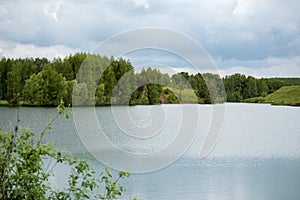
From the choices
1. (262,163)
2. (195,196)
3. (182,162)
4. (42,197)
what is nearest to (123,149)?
(182,162)

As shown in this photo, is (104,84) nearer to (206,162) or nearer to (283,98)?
(206,162)

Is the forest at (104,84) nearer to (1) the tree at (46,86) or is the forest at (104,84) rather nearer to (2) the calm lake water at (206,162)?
(1) the tree at (46,86)

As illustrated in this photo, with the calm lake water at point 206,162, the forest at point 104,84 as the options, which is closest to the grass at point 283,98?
the forest at point 104,84

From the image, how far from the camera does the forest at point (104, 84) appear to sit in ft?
43.5

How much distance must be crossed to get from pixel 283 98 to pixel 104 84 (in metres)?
49.6

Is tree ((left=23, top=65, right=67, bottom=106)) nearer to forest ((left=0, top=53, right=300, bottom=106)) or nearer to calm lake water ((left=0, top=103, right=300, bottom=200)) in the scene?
forest ((left=0, top=53, right=300, bottom=106))

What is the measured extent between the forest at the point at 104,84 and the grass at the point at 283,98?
6.21ft

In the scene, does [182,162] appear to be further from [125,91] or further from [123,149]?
[125,91]

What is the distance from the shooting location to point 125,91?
53.5 feet

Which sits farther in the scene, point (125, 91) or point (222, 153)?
point (125, 91)

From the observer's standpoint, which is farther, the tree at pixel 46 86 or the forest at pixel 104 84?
the tree at pixel 46 86

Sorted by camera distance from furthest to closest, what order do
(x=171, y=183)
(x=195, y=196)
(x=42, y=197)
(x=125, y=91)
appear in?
(x=125, y=91) < (x=171, y=183) < (x=195, y=196) < (x=42, y=197)

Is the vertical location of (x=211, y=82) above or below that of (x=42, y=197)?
above

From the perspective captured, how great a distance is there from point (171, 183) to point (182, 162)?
2.70 m
